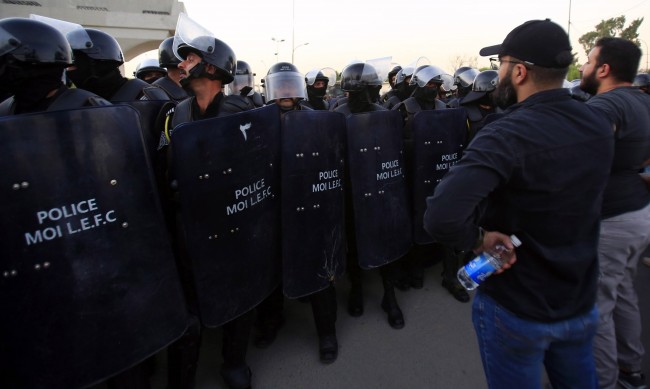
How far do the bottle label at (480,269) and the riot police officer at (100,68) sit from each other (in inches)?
97.9

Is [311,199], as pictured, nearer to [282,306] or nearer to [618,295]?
[282,306]

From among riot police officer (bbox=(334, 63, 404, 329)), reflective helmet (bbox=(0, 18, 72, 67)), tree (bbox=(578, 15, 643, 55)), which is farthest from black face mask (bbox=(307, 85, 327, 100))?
tree (bbox=(578, 15, 643, 55))

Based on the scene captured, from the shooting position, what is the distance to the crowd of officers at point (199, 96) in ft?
5.08

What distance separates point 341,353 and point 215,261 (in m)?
1.24

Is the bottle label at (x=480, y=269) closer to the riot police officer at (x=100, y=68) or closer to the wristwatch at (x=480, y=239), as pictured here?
the wristwatch at (x=480, y=239)

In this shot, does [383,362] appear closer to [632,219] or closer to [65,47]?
[632,219]

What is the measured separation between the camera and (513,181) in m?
1.18

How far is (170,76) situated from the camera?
3678 millimetres

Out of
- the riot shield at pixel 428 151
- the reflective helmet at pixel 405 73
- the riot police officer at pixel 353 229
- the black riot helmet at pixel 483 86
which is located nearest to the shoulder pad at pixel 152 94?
the riot police officer at pixel 353 229

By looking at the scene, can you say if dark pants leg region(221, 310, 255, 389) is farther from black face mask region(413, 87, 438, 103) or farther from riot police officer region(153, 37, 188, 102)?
black face mask region(413, 87, 438, 103)

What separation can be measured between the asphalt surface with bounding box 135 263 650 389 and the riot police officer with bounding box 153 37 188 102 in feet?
6.76

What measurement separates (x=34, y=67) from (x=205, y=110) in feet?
2.57

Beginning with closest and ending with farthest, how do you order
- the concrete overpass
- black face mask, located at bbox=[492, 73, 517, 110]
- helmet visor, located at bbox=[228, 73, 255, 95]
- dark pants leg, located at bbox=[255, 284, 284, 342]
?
1. black face mask, located at bbox=[492, 73, 517, 110]
2. dark pants leg, located at bbox=[255, 284, 284, 342]
3. helmet visor, located at bbox=[228, 73, 255, 95]
4. the concrete overpass

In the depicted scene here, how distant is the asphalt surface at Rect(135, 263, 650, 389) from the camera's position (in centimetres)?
227
